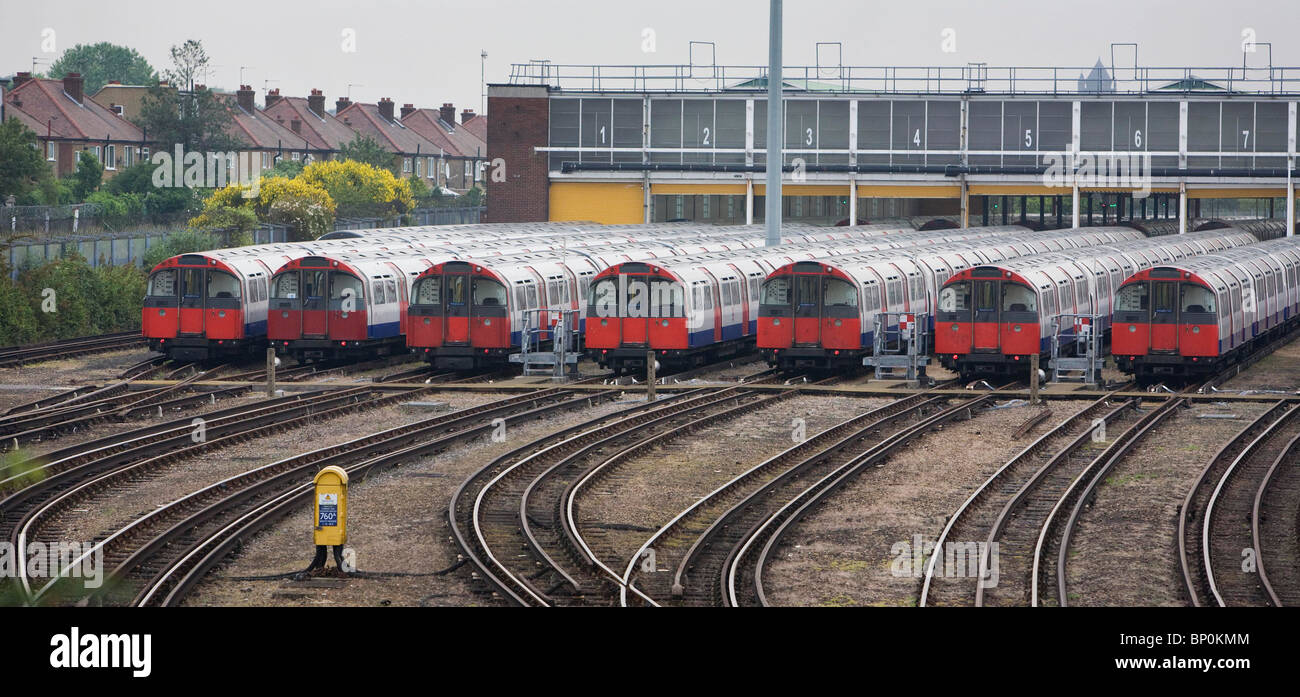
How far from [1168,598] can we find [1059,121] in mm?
51452

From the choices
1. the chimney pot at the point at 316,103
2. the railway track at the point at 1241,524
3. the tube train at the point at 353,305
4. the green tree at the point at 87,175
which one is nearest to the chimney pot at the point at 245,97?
the chimney pot at the point at 316,103

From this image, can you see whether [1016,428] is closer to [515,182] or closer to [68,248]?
[68,248]

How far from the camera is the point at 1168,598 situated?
15.2m

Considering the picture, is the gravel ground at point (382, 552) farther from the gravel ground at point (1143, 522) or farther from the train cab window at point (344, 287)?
the train cab window at point (344, 287)

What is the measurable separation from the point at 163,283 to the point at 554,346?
976 cm

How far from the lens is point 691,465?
78.1 ft

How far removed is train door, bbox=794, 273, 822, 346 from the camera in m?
34.9

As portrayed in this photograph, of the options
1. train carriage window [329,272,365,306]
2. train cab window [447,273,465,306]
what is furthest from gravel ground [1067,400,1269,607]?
train carriage window [329,272,365,306]

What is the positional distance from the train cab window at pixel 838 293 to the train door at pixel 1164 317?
6.08 meters

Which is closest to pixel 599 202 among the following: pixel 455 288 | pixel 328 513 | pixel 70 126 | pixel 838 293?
pixel 455 288

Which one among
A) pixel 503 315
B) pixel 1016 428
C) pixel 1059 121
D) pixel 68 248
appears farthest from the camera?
pixel 1059 121

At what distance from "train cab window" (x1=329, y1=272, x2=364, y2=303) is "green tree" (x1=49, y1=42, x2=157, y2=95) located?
133m
